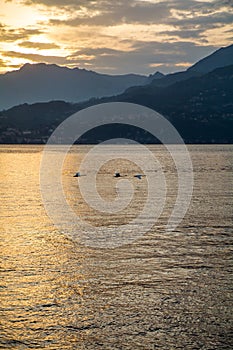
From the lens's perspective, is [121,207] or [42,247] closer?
[42,247]

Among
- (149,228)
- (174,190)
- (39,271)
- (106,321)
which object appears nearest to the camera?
(106,321)

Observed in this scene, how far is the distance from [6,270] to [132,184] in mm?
72196

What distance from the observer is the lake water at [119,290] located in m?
25.7

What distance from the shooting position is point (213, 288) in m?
32.8

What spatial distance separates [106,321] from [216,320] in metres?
6.42

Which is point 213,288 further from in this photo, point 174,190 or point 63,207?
point 174,190

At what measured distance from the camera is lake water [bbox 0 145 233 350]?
25703 millimetres

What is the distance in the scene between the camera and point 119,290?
32.4m

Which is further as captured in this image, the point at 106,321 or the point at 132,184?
the point at 132,184

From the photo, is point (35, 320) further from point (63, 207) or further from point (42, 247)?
point (63, 207)

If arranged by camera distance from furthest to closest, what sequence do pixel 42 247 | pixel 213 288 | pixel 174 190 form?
pixel 174 190
pixel 42 247
pixel 213 288

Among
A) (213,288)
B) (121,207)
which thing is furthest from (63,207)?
(213,288)

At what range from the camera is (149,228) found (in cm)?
5378

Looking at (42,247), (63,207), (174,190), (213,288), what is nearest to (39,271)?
(42,247)
